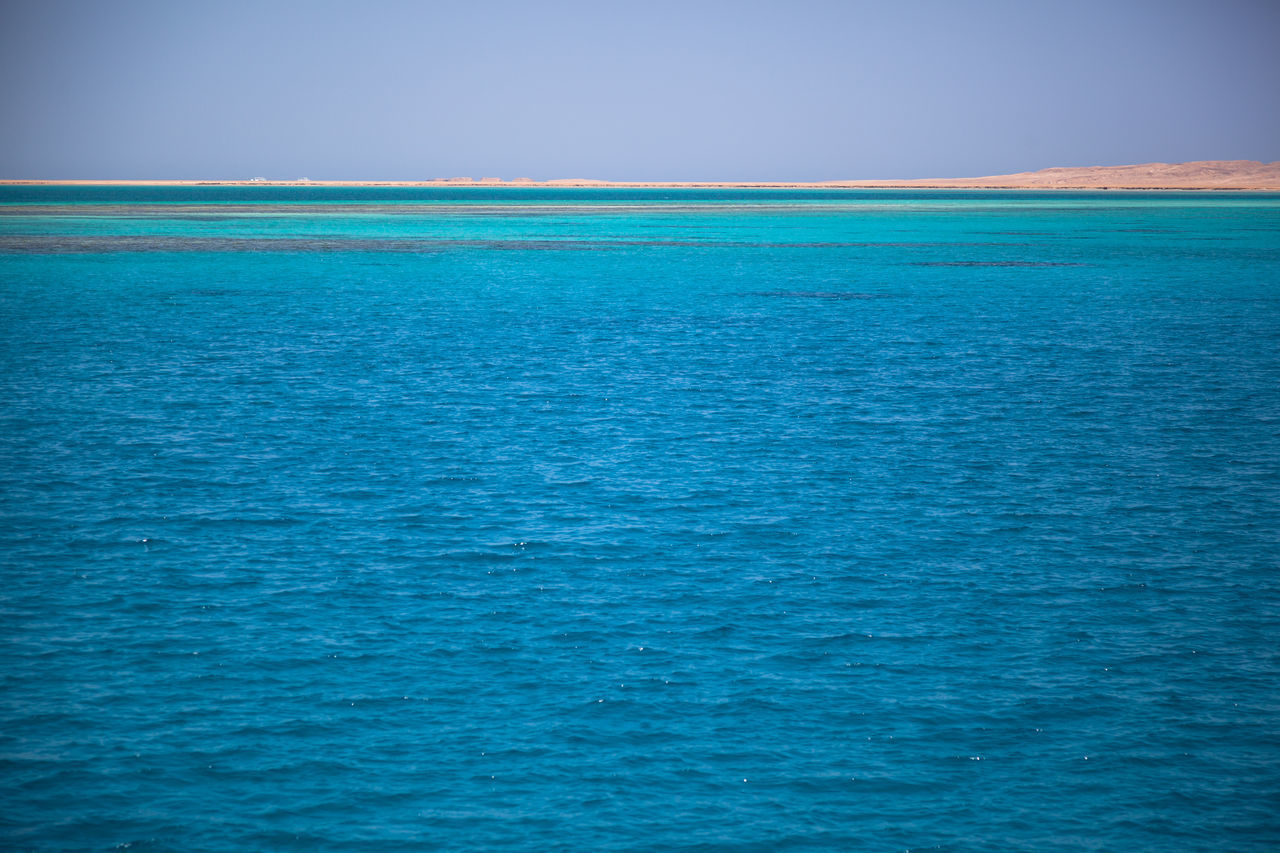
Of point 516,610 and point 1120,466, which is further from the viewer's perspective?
point 1120,466

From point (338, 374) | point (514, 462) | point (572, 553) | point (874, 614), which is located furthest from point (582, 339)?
point (874, 614)

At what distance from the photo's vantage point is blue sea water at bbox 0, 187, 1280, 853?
45.1 feet

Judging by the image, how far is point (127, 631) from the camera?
1830cm

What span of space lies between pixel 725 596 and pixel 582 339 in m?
33.9

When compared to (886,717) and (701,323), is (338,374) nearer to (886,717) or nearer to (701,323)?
(701,323)

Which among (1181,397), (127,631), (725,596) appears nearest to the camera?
(127,631)

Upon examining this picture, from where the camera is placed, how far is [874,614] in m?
19.2

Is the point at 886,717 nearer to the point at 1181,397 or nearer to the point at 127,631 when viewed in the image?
the point at 127,631

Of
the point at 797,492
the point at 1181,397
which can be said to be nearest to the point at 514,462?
the point at 797,492

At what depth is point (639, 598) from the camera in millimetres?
19766

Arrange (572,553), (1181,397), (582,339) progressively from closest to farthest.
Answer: (572,553) < (1181,397) < (582,339)

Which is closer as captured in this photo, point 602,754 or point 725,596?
point 602,754

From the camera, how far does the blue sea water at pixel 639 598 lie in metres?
13.7

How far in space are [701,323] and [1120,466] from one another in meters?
31.6
